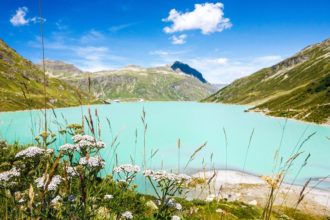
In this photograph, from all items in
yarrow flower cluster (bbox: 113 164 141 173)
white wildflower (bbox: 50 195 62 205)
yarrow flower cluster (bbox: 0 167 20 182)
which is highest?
yarrow flower cluster (bbox: 0 167 20 182)

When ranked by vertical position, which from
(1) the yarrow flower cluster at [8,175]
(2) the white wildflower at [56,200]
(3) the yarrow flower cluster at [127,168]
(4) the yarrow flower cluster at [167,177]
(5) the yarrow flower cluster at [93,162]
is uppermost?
(5) the yarrow flower cluster at [93,162]

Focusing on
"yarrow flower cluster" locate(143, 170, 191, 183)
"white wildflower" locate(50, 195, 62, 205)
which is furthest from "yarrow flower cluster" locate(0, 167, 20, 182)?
"yarrow flower cluster" locate(143, 170, 191, 183)

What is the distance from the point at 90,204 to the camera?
14.9 ft

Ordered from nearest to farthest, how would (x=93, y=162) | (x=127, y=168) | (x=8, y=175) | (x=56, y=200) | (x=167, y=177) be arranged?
(x=56, y=200), (x=8, y=175), (x=93, y=162), (x=167, y=177), (x=127, y=168)

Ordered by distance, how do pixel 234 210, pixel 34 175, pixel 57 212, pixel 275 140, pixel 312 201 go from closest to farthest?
pixel 57 212
pixel 34 175
pixel 234 210
pixel 312 201
pixel 275 140

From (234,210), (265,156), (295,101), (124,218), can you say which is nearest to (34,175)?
(124,218)

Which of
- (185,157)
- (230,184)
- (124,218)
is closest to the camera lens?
(124,218)

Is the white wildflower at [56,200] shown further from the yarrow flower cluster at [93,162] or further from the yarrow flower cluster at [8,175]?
the yarrow flower cluster at [8,175]

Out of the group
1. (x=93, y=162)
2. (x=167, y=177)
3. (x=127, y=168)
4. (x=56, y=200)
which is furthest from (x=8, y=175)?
(x=167, y=177)

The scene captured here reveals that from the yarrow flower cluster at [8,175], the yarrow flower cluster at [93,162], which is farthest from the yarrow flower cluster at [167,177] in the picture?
the yarrow flower cluster at [8,175]

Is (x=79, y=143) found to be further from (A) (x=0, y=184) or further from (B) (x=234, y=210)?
(B) (x=234, y=210)

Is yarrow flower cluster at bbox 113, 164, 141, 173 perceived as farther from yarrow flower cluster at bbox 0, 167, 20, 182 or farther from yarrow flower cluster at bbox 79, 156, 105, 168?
yarrow flower cluster at bbox 0, 167, 20, 182

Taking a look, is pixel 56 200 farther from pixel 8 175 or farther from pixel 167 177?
pixel 167 177

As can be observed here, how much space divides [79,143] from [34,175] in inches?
34.7
